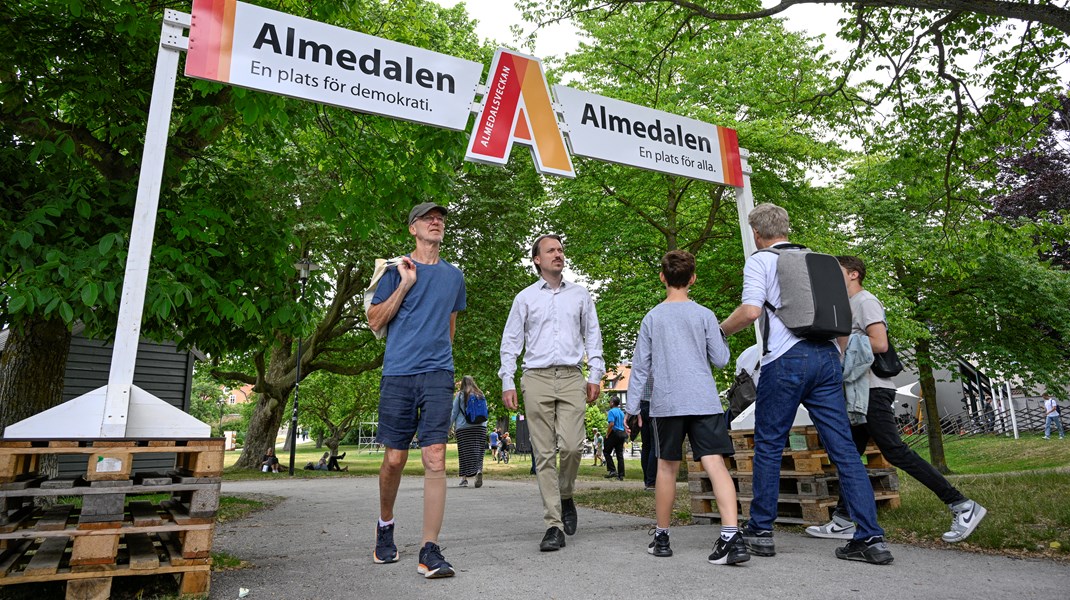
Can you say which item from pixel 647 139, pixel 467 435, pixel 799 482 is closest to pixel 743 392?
pixel 799 482

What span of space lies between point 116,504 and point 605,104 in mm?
4610

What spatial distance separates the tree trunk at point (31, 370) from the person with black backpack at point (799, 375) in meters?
7.88

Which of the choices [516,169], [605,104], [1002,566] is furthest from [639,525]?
[516,169]

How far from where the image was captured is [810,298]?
156 inches

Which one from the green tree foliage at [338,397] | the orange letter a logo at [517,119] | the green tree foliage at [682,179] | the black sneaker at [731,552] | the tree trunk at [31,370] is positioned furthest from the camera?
the green tree foliage at [338,397]

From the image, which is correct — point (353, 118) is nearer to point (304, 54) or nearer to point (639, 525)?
point (304, 54)

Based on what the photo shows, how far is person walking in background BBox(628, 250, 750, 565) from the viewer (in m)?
4.07

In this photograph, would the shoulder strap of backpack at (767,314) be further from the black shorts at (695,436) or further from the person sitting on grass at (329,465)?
the person sitting on grass at (329,465)

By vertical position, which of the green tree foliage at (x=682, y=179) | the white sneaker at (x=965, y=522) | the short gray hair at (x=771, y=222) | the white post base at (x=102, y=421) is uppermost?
the green tree foliage at (x=682, y=179)

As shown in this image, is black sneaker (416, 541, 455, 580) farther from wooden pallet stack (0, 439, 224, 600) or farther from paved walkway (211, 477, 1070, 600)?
wooden pallet stack (0, 439, 224, 600)

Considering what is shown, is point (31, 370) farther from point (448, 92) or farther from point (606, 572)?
point (606, 572)

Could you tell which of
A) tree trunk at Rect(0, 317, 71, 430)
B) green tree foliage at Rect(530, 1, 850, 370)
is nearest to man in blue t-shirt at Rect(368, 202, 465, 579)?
tree trunk at Rect(0, 317, 71, 430)

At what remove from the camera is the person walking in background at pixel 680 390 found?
407 cm

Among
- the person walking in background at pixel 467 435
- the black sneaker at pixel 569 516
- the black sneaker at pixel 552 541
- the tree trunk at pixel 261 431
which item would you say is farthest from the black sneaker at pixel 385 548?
the tree trunk at pixel 261 431
